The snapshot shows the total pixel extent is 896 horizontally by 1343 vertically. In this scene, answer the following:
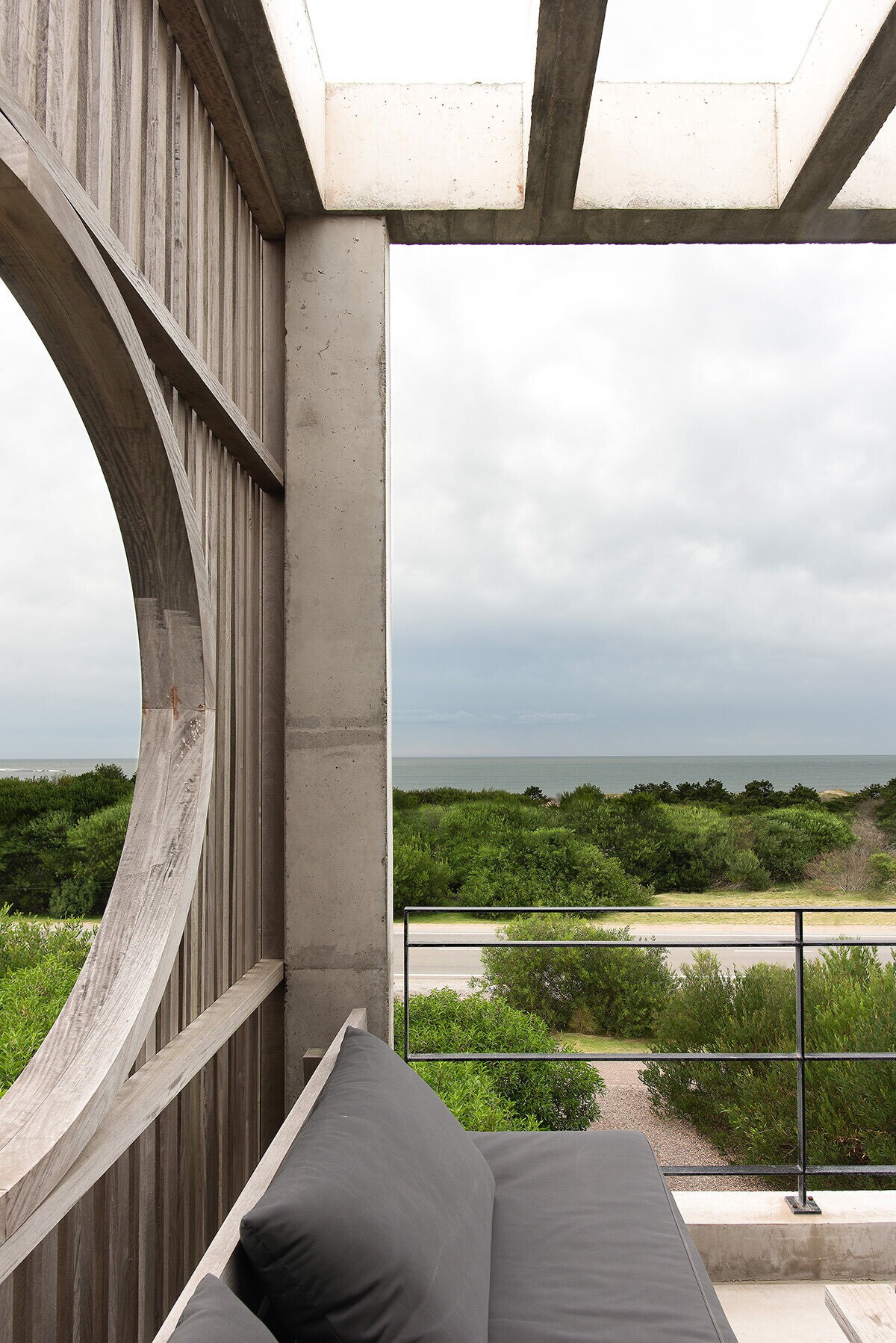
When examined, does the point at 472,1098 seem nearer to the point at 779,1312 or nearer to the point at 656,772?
the point at 779,1312

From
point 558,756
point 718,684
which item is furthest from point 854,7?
point 718,684

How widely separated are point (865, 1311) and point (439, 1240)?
633 mm

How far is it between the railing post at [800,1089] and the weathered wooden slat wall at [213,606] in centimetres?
127

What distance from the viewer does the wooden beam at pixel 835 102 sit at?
1.55 metres


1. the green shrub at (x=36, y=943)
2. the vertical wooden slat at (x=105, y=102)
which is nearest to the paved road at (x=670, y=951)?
the green shrub at (x=36, y=943)

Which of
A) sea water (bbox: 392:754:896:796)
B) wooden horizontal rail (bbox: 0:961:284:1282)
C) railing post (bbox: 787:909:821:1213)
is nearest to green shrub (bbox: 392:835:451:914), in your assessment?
sea water (bbox: 392:754:896:796)

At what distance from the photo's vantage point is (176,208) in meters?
1.34

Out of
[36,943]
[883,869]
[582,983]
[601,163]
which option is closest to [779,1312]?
[601,163]

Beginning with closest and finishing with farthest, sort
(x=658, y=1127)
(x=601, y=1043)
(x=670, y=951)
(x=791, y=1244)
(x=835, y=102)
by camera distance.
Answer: (x=835, y=102) → (x=791, y=1244) → (x=658, y=1127) → (x=601, y=1043) → (x=670, y=951)

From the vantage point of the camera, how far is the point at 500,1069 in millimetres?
5273

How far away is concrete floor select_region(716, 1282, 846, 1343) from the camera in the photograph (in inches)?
64.5

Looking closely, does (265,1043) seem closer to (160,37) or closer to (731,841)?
(160,37)

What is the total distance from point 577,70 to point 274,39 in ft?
1.91

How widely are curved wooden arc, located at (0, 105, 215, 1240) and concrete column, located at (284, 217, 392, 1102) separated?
22.3 inches
